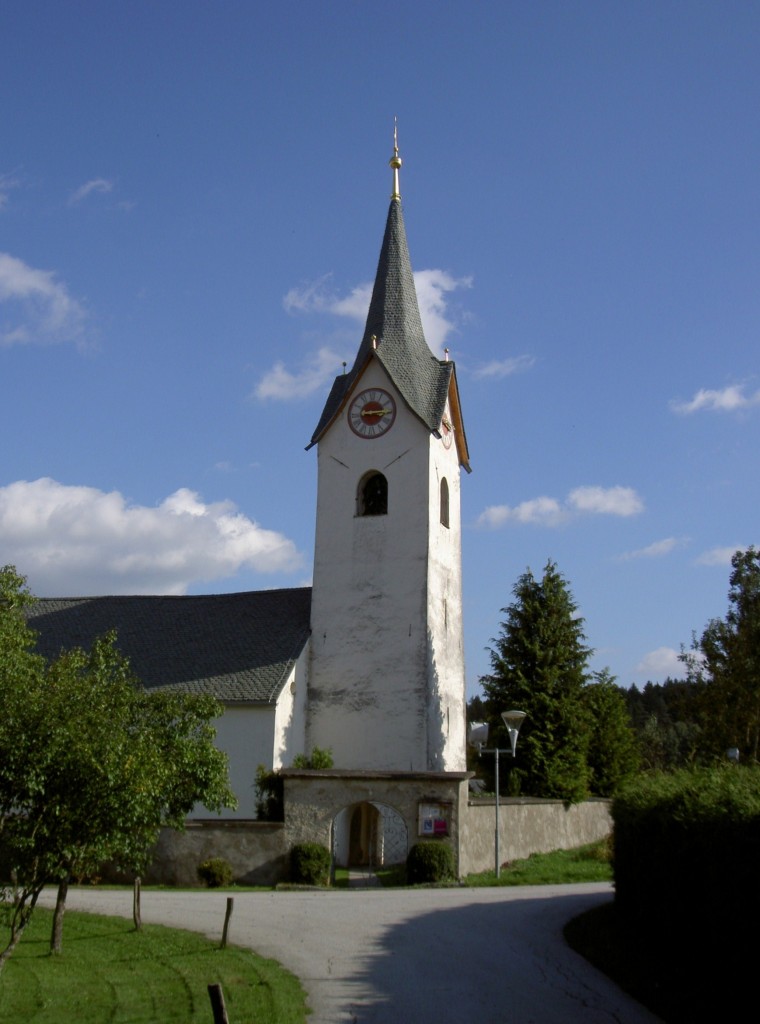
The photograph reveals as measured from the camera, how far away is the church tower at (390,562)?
31016 millimetres

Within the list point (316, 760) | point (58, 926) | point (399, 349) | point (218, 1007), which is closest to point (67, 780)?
point (218, 1007)

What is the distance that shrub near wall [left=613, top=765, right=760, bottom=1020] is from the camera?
1030 cm

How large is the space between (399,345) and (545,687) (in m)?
14.2

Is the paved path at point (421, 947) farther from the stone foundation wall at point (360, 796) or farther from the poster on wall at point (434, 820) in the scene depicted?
the stone foundation wall at point (360, 796)

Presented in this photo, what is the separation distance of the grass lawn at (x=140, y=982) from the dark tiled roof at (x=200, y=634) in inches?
563

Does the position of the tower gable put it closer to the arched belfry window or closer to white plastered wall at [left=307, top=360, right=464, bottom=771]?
white plastered wall at [left=307, top=360, right=464, bottom=771]

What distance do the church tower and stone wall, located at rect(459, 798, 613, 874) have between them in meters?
3.07

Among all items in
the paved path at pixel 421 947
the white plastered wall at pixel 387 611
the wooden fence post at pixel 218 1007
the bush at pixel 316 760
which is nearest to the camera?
the wooden fence post at pixel 218 1007

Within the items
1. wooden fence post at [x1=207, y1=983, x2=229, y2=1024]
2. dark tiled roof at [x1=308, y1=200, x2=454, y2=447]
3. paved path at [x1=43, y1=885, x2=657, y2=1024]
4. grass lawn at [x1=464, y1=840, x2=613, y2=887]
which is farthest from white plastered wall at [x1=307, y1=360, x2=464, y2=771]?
wooden fence post at [x1=207, y1=983, x2=229, y2=1024]

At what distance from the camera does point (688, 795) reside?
12.9 m

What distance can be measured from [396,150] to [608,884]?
1128 inches

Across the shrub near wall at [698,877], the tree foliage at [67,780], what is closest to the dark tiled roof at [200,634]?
the shrub near wall at [698,877]

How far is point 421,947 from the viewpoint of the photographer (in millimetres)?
14547

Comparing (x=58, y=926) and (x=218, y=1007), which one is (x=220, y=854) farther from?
(x=218, y=1007)
